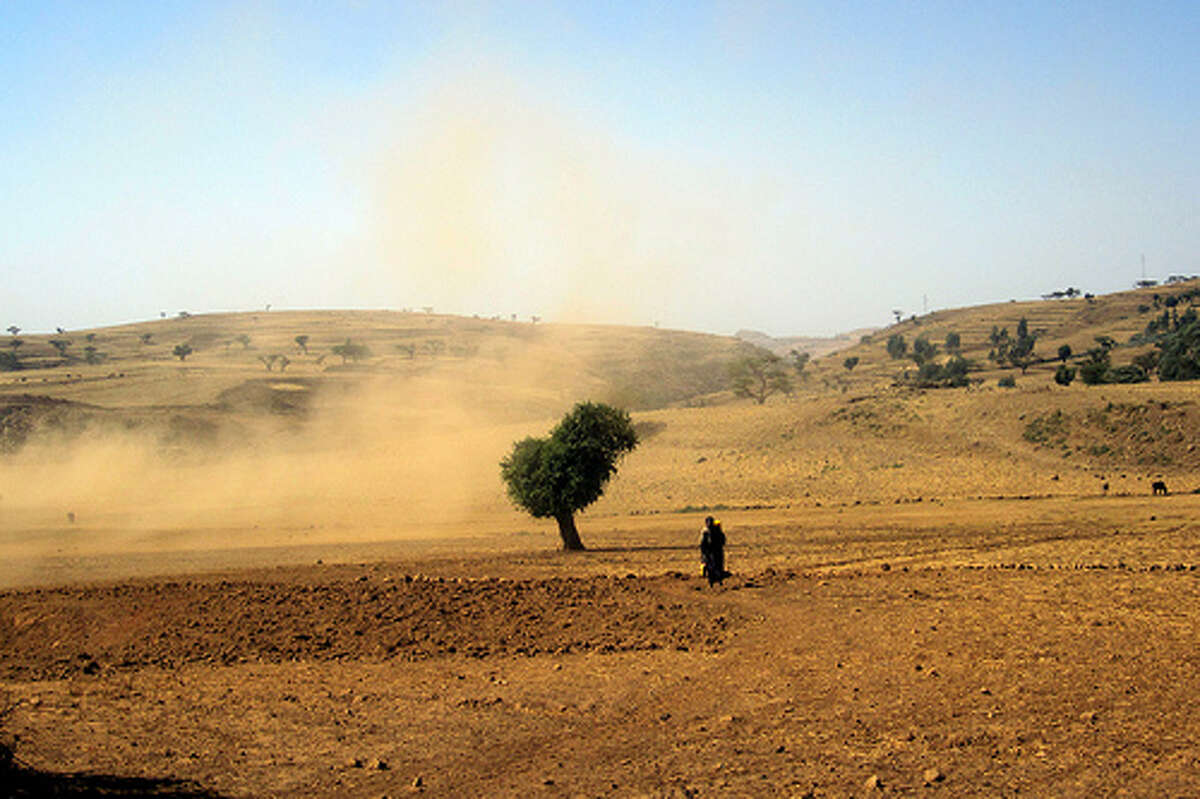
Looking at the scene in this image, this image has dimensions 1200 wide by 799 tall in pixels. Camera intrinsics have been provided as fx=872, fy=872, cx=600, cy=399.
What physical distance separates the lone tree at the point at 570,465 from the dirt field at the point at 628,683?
10706 mm

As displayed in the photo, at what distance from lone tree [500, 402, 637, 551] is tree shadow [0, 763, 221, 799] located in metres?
22.1

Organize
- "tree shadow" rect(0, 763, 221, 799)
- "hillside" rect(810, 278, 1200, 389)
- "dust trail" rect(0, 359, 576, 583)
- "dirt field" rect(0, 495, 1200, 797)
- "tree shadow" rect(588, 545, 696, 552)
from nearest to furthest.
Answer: "tree shadow" rect(0, 763, 221, 799) < "dirt field" rect(0, 495, 1200, 797) < "tree shadow" rect(588, 545, 696, 552) < "dust trail" rect(0, 359, 576, 583) < "hillside" rect(810, 278, 1200, 389)

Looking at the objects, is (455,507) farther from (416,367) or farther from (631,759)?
(416,367)

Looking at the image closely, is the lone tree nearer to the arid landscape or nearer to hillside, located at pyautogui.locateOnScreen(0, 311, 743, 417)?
the arid landscape

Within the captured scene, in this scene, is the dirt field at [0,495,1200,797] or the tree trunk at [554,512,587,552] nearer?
the dirt field at [0,495,1200,797]

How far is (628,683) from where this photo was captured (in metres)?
12.6

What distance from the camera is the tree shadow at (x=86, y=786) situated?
7140mm

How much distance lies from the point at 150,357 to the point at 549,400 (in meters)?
70.5

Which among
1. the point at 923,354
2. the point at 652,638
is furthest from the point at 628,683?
the point at 923,354

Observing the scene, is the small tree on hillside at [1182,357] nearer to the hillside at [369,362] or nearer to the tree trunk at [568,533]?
the hillside at [369,362]

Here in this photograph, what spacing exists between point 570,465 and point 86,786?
932 inches

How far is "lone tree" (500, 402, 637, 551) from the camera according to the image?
31.1m

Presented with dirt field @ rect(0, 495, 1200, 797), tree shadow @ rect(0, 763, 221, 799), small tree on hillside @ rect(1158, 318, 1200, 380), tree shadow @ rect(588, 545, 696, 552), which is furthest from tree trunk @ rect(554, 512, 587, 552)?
small tree on hillside @ rect(1158, 318, 1200, 380)

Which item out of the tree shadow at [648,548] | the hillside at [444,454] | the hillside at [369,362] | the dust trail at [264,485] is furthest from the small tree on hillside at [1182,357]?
the tree shadow at [648,548]
